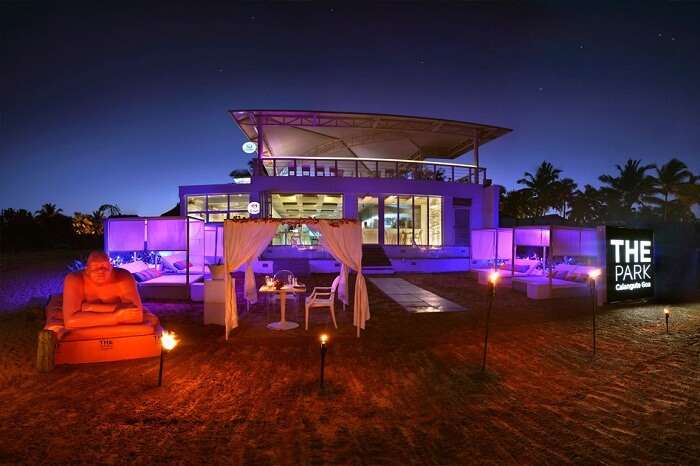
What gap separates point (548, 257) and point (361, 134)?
12.2m

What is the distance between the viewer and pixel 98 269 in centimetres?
622

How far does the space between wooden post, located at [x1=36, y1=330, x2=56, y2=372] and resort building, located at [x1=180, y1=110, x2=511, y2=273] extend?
11.8 meters

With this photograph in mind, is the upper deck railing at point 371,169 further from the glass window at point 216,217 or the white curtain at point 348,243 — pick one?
the white curtain at point 348,243

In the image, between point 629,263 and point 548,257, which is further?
point 548,257

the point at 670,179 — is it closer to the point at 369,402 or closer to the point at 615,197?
the point at 615,197

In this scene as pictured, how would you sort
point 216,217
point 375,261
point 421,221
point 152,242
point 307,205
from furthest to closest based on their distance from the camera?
Answer: point 307,205, point 421,221, point 216,217, point 375,261, point 152,242

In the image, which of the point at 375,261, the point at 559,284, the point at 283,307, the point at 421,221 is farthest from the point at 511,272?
the point at 283,307

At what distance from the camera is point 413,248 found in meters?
19.1

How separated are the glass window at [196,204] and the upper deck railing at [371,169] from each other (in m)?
3.61

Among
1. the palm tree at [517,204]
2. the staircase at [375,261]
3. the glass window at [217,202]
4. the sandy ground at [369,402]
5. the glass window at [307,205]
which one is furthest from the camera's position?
the palm tree at [517,204]

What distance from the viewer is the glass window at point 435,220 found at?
20.2m

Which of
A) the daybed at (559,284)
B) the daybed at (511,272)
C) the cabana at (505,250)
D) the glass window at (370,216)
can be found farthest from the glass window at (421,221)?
the daybed at (559,284)

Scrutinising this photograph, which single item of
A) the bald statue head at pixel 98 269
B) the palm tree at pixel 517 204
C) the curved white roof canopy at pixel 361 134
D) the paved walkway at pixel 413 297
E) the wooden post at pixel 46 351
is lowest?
the paved walkway at pixel 413 297

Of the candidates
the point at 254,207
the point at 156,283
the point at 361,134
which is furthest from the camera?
the point at 361,134
